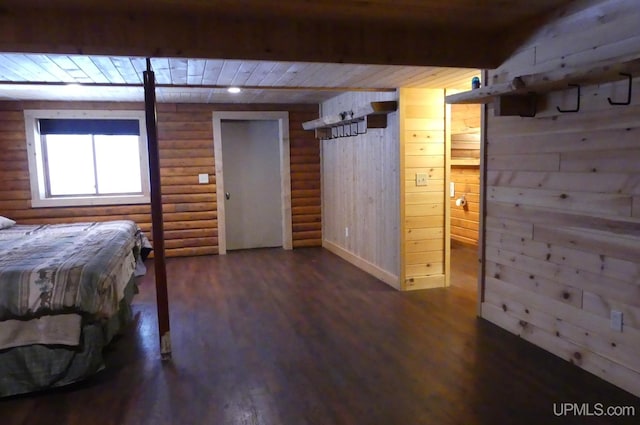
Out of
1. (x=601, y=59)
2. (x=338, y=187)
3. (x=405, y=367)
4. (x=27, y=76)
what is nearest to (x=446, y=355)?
A: (x=405, y=367)

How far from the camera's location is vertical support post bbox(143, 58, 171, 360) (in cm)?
302

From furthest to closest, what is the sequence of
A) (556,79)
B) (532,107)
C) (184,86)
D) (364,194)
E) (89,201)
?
(89,201), (364,194), (184,86), (532,107), (556,79)

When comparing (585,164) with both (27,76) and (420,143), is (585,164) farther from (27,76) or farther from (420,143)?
(27,76)

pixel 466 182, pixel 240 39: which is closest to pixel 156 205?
pixel 240 39

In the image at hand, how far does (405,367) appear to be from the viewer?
296cm

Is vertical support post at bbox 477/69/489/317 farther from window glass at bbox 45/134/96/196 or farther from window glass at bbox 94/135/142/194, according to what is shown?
window glass at bbox 45/134/96/196

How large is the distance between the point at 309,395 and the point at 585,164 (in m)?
2.09

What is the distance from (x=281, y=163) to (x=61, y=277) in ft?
14.6

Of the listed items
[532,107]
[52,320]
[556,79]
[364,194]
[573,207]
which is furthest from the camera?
[364,194]

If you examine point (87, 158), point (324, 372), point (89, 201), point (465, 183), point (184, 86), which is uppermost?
point (184, 86)

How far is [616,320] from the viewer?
259 cm

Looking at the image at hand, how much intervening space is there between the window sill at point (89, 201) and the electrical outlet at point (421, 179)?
381 centimetres

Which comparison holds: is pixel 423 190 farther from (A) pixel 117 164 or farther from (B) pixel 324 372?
(A) pixel 117 164

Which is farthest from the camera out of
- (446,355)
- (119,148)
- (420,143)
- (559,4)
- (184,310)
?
(119,148)
